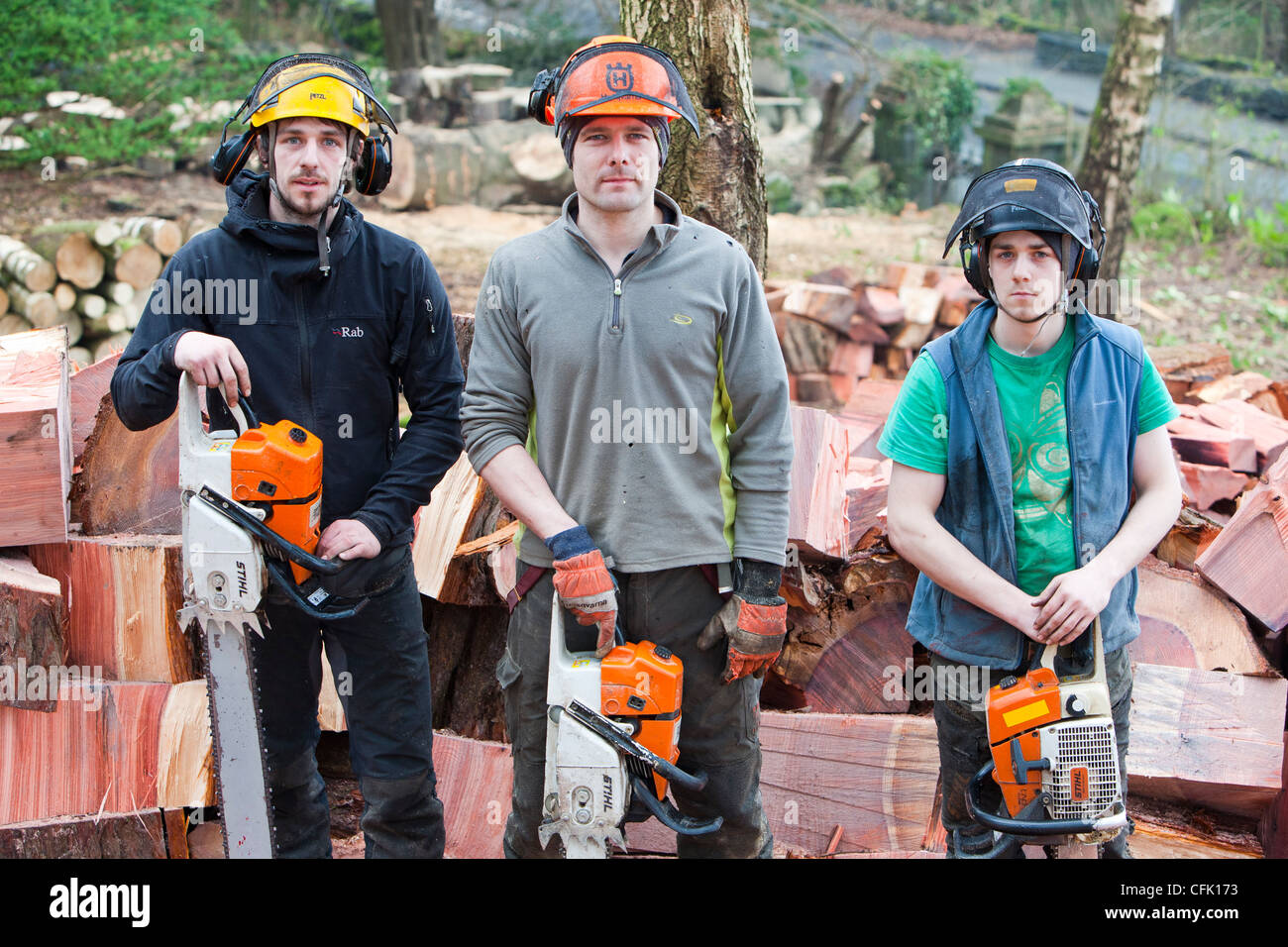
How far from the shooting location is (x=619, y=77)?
7.90 feet

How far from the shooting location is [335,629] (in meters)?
2.88

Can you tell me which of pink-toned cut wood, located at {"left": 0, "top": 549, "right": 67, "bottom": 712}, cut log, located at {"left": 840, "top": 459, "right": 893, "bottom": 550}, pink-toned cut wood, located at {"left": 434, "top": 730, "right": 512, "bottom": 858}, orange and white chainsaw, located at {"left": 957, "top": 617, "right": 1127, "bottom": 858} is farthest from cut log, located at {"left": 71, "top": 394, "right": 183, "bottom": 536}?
orange and white chainsaw, located at {"left": 957, "top": 617, "right": 1127, "bottom": 858}

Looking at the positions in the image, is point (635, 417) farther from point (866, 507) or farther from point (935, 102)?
point (935, 102)

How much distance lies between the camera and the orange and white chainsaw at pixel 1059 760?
236cm

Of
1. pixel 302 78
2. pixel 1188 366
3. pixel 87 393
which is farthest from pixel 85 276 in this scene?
pixel 1188 366

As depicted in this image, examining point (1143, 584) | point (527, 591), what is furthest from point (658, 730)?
point (1143, 584)

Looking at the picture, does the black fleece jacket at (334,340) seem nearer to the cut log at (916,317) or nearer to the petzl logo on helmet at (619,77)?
the petzl logo on helmet at (619,77)

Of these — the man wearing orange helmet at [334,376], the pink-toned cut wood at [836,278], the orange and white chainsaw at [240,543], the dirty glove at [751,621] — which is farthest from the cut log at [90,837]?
the pink-toned cut wood at [836,278]

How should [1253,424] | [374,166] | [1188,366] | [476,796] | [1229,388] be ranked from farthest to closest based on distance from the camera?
[1188,366] → [1229,388] → [1253,424] → [476,796] → [374,166]

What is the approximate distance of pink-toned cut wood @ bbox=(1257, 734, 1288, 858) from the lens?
10.8 feet

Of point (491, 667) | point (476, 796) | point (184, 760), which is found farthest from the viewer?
point (491, 667)

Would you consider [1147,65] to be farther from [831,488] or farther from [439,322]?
[439,322]

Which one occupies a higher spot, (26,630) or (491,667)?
(26,630)

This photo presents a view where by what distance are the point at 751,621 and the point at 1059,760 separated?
2.38ft
